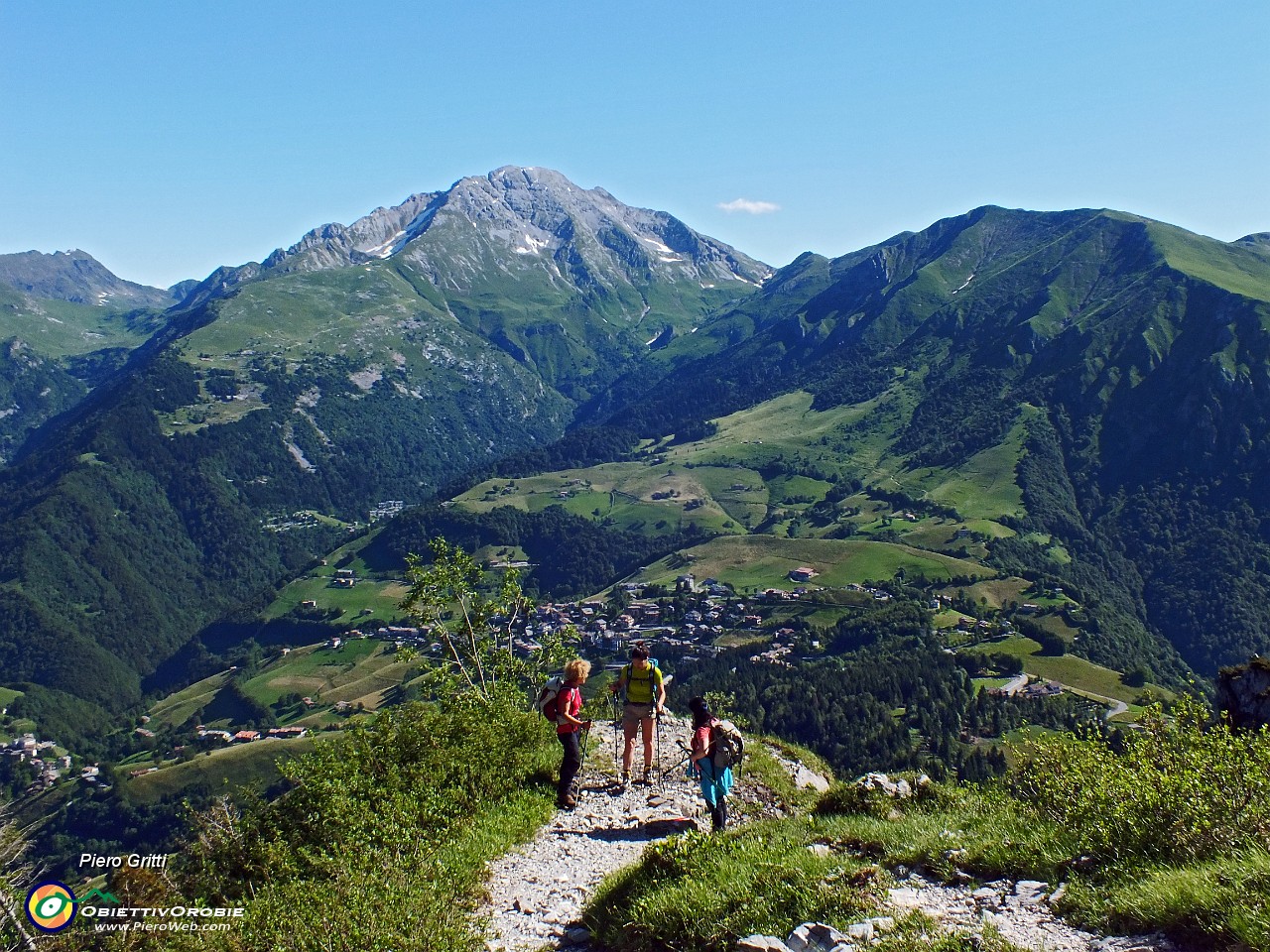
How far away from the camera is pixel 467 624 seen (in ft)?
98.6

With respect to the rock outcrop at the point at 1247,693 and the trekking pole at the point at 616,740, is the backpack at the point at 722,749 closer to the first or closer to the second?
the trekking pole at the point at 616,740

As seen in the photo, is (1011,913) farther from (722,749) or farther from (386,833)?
(386,833)

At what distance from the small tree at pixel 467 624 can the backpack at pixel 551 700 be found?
7.67 metres

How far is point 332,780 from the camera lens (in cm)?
1678

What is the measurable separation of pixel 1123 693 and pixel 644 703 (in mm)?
150141

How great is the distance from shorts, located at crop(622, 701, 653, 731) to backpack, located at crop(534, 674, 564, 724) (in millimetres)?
1978

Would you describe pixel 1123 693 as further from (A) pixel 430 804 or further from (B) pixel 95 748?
(B) pixel 95 748

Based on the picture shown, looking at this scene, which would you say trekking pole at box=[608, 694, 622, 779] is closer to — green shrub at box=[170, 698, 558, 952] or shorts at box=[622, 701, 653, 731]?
green shrub at box=[170, 698, 558, 952]

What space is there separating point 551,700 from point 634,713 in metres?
2.32

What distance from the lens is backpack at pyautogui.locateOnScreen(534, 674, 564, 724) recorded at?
60.8ft

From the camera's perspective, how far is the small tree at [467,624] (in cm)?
2814

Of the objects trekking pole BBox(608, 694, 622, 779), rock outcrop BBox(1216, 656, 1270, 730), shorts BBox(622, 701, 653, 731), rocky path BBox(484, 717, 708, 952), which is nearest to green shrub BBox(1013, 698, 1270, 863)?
rocky path BBox(484, 717, 708, 952)

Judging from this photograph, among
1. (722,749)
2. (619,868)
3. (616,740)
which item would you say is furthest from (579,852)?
(616,740)

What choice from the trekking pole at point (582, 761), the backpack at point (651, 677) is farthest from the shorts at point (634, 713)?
the trekking pole at point (582, 761)
